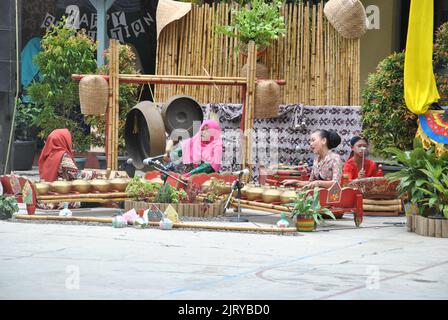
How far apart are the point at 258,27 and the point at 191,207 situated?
4472 millimetres

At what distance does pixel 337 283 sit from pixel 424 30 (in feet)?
15.6

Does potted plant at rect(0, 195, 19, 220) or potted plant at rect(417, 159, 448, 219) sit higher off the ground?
potted plant at rect(417, 159, 448, 219)

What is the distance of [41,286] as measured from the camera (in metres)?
7.68

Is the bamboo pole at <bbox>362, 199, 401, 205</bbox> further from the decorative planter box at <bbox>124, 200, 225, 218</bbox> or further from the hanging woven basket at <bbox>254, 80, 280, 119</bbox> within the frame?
the hanging woven basket at <bbox>254, 80, 280, 119</bbox>

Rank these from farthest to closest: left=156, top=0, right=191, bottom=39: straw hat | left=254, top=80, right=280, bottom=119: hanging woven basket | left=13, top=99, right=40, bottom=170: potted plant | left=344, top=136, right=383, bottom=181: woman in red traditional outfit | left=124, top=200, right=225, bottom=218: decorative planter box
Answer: left=13, top=99, right=40, bottom=170: potted plant
left=156, top=0, right=191, bottom=39: straw hat
left=254, top=80, right=280, bottom=119: hanging woven basket
left=344, top=136, right=383, bottom=181: woman in red traditional outfit
left=124, top=200, right=225, bottom=218: decorative planter box

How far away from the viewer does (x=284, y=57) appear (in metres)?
16.3

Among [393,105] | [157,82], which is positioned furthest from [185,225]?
[393,105]

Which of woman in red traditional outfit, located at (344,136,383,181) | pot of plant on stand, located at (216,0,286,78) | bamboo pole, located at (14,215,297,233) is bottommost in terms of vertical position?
bamboo pole, located at (14,215,297,233)

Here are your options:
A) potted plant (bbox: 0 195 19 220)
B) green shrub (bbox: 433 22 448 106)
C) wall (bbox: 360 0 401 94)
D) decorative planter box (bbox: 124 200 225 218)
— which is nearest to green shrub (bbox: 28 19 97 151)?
Answer: wall (bbox: 360 0 401 94)

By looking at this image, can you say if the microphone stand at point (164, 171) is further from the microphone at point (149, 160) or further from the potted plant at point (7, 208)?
the potted plant at point (7, 208)

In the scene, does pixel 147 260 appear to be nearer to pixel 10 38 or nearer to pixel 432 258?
pixel 432 258

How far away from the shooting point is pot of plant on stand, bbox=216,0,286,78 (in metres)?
15.9

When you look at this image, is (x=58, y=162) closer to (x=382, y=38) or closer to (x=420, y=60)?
(x=420, y=60)

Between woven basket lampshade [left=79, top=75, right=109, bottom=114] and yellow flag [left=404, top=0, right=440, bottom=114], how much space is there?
397 centimetres
